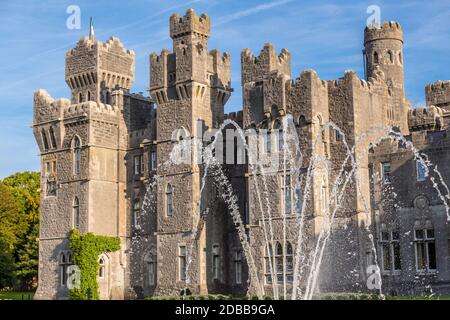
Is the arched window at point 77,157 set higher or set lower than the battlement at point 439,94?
lower

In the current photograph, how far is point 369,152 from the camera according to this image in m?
39.8

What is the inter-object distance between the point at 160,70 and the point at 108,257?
10991 mm

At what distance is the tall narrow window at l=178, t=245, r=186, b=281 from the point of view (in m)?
41.7

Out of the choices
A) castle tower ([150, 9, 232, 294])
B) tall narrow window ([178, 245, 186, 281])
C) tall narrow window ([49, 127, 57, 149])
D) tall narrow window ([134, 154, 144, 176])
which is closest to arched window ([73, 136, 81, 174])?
tall narrow window ([49, 127, 57, 149])

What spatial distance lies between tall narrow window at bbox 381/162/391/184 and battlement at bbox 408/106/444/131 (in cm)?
393

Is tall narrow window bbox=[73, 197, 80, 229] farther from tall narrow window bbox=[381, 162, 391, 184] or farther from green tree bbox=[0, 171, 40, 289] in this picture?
green tree bbox=[0, 171, 40, 289]

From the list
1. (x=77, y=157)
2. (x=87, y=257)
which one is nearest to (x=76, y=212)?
(x=87, y=257)

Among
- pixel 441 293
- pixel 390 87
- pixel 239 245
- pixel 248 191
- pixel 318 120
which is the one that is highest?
pixel 390 87

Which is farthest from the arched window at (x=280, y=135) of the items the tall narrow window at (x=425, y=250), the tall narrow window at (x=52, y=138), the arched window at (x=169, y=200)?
the tall narrow window at (x=52, y=138)

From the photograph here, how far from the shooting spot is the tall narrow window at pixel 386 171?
3903 cm

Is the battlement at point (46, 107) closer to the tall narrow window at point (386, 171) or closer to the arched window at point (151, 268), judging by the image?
the arched window at point (151, 268)

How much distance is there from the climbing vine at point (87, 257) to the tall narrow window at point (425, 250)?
17.1 meters
